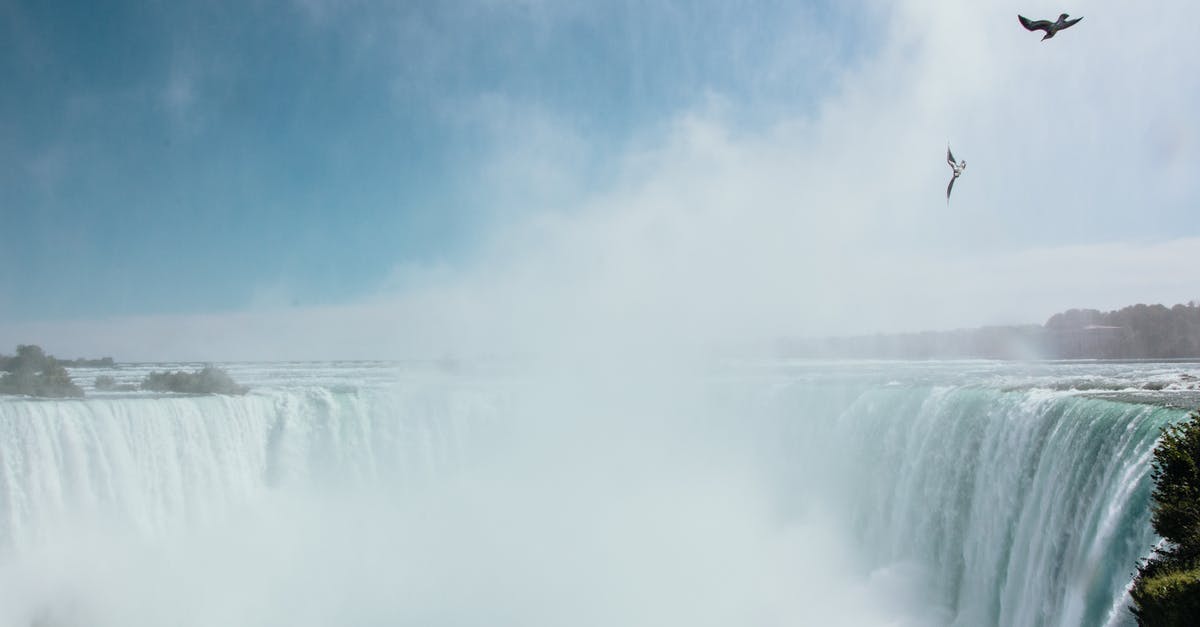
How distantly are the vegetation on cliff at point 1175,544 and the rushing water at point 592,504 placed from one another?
68 centimetres

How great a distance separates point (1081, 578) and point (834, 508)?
33.2ft

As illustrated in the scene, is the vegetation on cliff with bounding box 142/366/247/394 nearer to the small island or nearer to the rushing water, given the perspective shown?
the small island

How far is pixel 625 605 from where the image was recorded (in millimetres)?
16375

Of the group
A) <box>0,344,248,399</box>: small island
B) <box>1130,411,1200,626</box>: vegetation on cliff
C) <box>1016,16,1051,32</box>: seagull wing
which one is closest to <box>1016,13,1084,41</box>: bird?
<box>1016,16,1051,32</box>: seagull wing

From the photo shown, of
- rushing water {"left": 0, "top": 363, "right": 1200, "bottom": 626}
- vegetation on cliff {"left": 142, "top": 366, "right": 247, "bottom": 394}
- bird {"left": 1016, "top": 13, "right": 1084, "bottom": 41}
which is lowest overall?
rushing water {"left": 0, "top": 363, "right": 1200, "bottom": 626}

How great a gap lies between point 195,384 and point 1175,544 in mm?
24802

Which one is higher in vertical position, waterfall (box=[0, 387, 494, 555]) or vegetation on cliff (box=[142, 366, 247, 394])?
vegetation on cliff (box=[142, 366, 247, 394])

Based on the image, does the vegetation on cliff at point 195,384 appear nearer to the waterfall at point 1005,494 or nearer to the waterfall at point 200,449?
the waterfall at point 200,449

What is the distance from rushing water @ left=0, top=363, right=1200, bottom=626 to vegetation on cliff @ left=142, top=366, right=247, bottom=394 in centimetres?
413

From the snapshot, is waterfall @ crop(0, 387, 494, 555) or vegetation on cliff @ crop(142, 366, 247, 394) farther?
vegetation on cliff @ crop(142, 366, 247, 394)

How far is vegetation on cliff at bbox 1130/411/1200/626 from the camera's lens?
5598mm

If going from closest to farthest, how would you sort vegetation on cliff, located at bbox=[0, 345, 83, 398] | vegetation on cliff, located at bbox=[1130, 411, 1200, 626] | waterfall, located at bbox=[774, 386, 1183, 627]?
vegetation on cliff, located at bbox=[1130, 411, 1200, 626]
waterfall, located at bbox=[774, 386, 1183, 627]
vegetation on cliff, located at bbox=[0, 345, 83, 398]

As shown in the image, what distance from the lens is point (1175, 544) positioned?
6445 millimetres

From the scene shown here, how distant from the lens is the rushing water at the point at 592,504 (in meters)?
10.1
